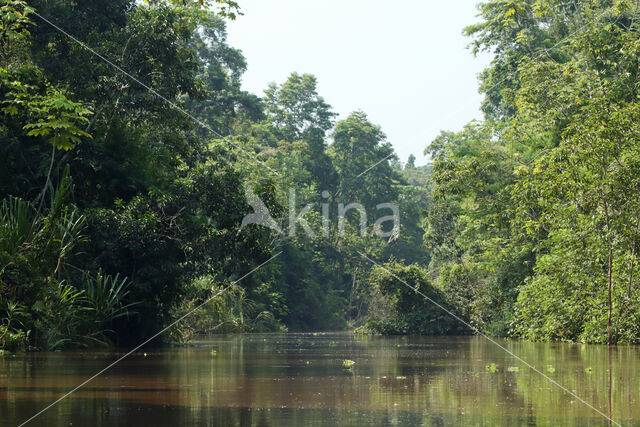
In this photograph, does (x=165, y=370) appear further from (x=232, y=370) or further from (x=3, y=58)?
(x=3, y=58)

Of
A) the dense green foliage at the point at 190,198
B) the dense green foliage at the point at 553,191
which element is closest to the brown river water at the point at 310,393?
the dense green foliage at the point at 190,198

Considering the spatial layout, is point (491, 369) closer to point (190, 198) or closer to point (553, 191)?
point (553, 191)

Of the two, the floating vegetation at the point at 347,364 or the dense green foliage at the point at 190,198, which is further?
the dense green foliage at the point at 190,198

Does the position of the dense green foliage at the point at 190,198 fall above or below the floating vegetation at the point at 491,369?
above

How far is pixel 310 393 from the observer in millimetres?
6793

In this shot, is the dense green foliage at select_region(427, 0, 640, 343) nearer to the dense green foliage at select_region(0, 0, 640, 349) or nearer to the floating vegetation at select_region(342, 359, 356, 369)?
the dense green foliage at select_region(0, 0, 640, 349)

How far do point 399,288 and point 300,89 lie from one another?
1452 inches

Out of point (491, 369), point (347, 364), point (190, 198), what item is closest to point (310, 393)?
point (491, 369)

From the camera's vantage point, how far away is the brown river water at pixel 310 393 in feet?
17.0

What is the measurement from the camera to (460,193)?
81.3ft

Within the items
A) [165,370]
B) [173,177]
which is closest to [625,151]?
[173,177]

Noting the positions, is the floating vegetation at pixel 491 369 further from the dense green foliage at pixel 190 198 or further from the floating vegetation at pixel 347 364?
the dense green foliage at pixel 190 198

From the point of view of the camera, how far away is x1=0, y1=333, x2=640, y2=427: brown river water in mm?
5172

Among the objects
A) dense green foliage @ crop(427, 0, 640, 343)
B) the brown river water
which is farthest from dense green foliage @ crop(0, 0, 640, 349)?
the brown river water
